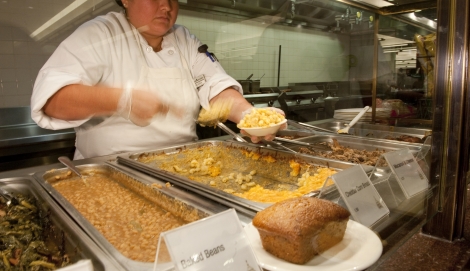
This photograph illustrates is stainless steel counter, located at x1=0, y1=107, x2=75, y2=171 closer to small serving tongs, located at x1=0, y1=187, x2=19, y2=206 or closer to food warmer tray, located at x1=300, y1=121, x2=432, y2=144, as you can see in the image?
small serving tongs, located at x1=0, y1=187, x2=19, y2=206

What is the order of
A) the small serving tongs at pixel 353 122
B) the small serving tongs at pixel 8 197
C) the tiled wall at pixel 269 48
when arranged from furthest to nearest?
the tiled wall at pixel 269 48 < the small serving tongs at pixel 353 122 < the small serving tongs at pixel 8 197

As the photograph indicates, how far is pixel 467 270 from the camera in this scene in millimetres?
1273

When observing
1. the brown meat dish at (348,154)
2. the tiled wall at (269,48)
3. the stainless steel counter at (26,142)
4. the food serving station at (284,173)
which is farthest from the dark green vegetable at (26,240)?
the tiled wall at (269,48)

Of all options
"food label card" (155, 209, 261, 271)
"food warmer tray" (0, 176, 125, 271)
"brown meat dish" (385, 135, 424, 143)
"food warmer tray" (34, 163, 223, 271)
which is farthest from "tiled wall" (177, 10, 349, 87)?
"food label card" (155, 209, 261, 271)

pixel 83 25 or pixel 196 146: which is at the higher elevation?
pixel 83 25

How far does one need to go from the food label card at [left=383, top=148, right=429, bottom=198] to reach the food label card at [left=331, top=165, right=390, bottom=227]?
17 cm

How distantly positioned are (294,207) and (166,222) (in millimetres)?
476

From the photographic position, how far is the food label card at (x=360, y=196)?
828 mm

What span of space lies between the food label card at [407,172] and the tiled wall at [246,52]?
9.55 ft

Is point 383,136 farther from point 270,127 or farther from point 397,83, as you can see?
point 270,127

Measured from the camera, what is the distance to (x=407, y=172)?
43.5 inches

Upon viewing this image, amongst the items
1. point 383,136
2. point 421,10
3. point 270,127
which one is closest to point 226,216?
point 270,127

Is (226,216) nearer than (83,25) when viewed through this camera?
Yes

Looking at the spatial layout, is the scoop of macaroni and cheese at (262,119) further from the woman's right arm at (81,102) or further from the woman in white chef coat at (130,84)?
the woman's right arm at (81,102)
